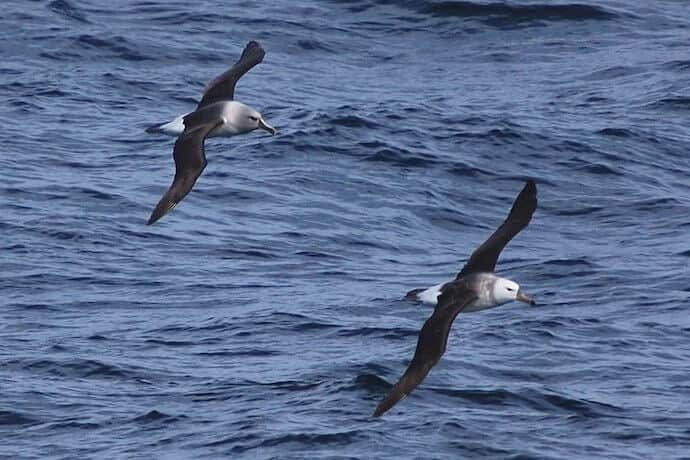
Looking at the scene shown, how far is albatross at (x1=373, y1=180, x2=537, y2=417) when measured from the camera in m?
16.1

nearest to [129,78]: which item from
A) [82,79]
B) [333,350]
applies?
[82,79]

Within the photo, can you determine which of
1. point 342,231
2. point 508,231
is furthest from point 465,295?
point 342,231

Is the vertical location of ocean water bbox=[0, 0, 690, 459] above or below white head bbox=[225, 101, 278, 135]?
below

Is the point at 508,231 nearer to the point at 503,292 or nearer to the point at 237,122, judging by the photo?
the point at 503,292

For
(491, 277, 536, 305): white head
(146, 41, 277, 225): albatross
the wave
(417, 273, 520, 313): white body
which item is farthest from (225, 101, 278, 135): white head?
the wave

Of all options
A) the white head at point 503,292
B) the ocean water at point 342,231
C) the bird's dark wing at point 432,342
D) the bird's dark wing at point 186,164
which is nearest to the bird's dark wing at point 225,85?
the bird's dark wing at point 186,164

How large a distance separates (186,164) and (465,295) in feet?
10.3

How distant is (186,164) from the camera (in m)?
18.3

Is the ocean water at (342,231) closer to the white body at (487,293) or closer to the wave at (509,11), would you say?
the wave at (509,11)

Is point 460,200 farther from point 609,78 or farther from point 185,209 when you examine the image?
point 609,78

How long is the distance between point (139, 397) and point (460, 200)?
812cm

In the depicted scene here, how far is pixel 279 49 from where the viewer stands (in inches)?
1361

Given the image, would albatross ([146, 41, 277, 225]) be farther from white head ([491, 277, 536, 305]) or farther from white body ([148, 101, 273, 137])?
white head ([491, 277, 536, 305])

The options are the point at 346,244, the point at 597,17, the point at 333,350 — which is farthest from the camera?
the point at 597,17
